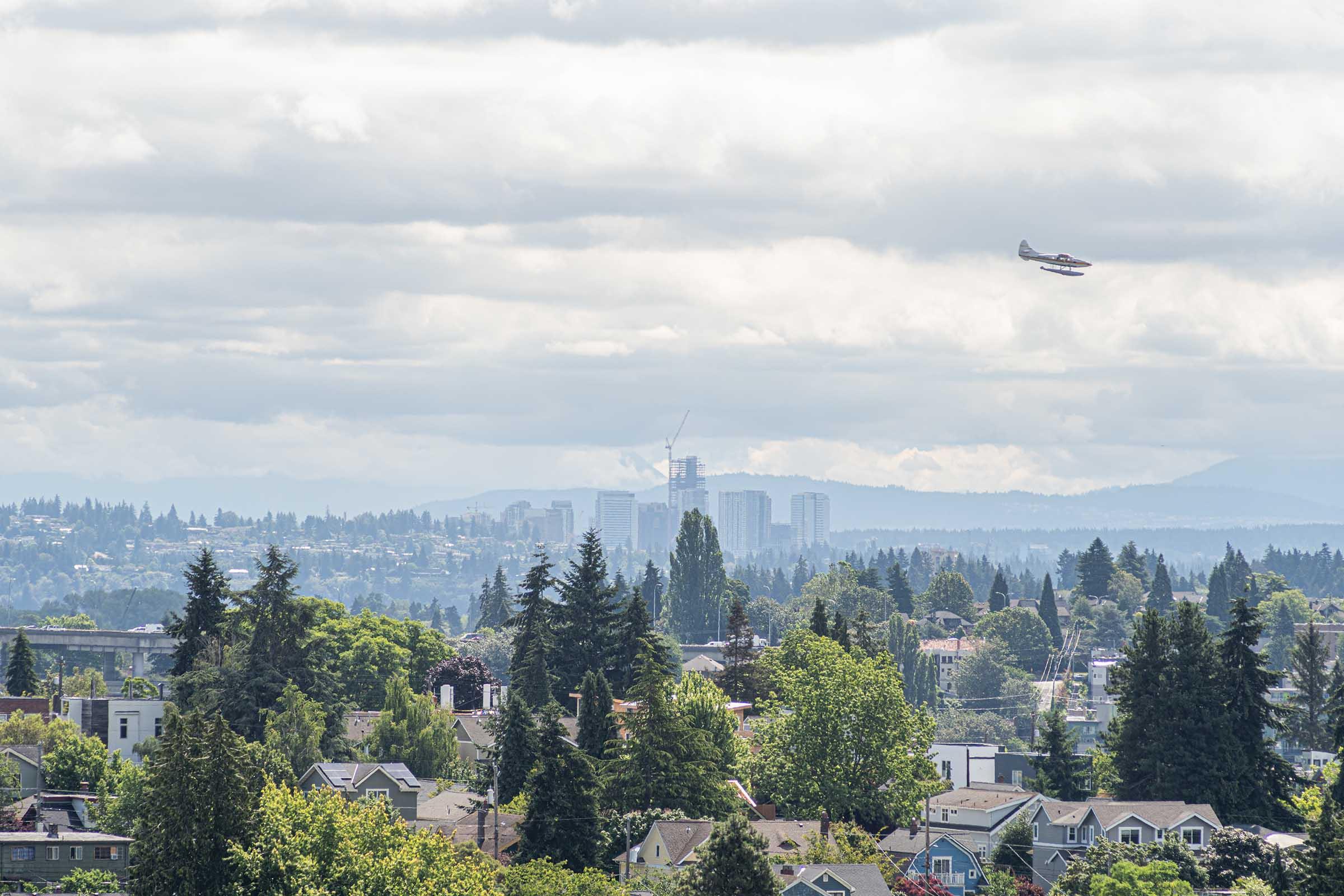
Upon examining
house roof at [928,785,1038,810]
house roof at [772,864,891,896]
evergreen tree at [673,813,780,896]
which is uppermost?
evergreen tree at [673,813,780,896]

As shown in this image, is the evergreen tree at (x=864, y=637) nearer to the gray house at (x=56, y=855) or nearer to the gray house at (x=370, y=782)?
the gray house at (x=370, y=782)

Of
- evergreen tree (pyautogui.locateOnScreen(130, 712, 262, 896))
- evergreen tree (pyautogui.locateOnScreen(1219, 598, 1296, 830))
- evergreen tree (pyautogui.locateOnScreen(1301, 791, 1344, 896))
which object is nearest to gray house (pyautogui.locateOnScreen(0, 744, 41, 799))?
evergreen tree (pyautogui.locateOnScreen(130, 712, 262, 896))

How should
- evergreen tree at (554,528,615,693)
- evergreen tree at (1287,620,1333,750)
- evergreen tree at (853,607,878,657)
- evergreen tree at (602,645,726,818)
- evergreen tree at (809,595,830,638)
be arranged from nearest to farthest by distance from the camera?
evergreen tree at (602,645,726,818) → evergreen tree at (554,528,615,693) → evergreen tree at (853,607,878,657) → evergreen tree at (809,595,830,638) → evergreen tree at (1287,620,1333,750)

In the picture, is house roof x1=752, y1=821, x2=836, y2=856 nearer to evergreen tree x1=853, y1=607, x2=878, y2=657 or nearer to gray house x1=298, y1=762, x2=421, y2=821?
gray house x1=298, y1=762, x2=421, y2=821

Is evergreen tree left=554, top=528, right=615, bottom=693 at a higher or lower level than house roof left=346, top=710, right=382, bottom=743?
higher

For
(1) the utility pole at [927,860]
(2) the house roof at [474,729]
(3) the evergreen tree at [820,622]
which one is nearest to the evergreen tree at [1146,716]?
(1) the utility pole at [927,860]

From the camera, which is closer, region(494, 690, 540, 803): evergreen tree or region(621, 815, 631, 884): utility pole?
region(621, 815, 631, 884): utility pole

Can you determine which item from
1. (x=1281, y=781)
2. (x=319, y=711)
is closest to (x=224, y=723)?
(x=319, y=711)

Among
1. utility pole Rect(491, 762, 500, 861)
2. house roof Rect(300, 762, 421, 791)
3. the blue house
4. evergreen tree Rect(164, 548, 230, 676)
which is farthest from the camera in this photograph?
evergreen tree Rect(164, 548, 230, 676)
